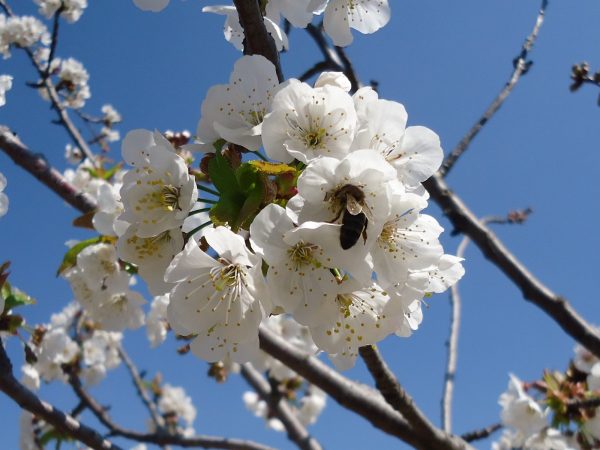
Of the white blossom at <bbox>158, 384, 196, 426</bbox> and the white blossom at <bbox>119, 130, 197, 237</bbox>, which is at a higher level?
the white blossom at <bbox>158, 384, 196, 426</bbox>

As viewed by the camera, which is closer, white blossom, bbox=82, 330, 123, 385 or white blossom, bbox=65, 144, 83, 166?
white blossom, bbox=82, 330, 123, 385

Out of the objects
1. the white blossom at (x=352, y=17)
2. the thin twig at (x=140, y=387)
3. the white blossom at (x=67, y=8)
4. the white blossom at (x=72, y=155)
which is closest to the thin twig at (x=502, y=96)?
→ the white blossom at (x=352, y=17)

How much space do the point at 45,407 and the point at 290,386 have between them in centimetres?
492

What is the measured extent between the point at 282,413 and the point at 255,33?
3.88 m

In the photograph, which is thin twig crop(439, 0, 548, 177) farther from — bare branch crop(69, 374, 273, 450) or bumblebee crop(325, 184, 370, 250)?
bare branch crop(69, 374, 273, 450)

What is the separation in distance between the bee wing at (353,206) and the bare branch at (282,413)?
3634 millimetres

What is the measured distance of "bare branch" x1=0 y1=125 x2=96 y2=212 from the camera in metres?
2.88

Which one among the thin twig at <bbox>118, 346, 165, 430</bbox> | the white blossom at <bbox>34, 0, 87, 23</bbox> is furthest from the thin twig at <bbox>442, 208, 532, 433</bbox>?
the white blossom at <bbox>34, 0, 87, 23</bbox>

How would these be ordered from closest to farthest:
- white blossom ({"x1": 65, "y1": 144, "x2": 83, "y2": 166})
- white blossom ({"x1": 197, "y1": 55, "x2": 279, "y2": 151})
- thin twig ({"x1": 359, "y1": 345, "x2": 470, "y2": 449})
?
white blossom ({"x1": 197, "y1": 55, "x2": 279, "y2": 151}), thin twig ({"x1": 359, "y1": 345, "x2": 470, "y2": 449}), white blossom ({"x1": 65, "y1": 144, "x2": 83, "y2": 166})

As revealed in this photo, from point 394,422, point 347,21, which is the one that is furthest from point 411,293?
point 394,422

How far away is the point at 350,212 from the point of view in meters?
1.17

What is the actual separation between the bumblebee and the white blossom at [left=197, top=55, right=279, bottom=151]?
370 mm

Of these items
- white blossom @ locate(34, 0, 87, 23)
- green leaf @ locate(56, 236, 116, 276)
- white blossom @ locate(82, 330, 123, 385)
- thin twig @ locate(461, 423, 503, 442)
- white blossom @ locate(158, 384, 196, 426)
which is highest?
white blossom @ locate(34, 0, 87, 23)

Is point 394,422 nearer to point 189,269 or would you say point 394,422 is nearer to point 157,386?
point 189,269
